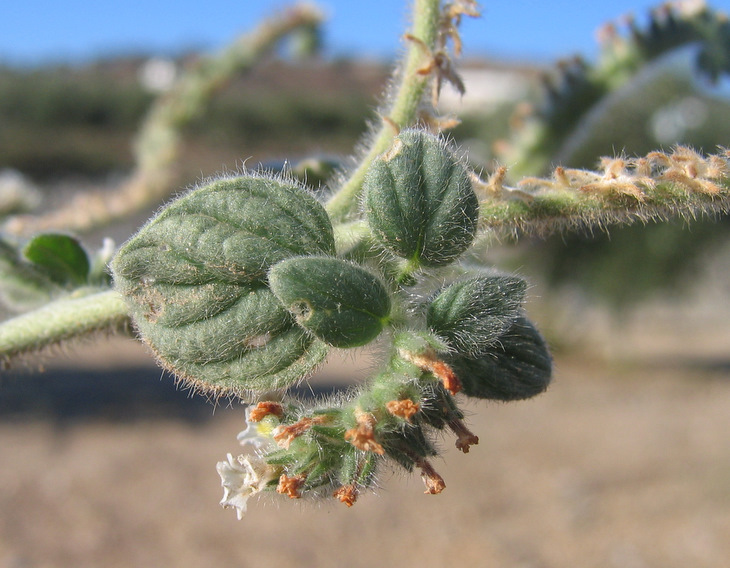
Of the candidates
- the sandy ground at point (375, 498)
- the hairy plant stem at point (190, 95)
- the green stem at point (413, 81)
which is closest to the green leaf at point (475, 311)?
the green stem at point (413, 81)

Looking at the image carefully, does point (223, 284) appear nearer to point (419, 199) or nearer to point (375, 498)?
point (419, 199)

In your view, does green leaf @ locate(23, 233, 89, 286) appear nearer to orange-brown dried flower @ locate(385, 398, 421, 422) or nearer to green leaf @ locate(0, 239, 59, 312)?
green leaf @ locate(0, 239, 59, 312)

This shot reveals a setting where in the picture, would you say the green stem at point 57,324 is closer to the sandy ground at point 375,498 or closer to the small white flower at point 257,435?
the small white flower at point 257,435

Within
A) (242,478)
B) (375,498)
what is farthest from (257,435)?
(375,498)

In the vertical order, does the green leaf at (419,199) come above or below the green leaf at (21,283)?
above

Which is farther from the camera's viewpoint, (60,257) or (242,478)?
(60,257)

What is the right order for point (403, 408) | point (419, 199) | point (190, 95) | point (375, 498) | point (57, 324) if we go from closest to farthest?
1. point (403, 408)
2. point (419, 199)
3. point (57, 324)
4. point (190, 95)
5. point (375, 498)

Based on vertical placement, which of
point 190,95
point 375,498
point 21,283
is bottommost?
point 375,498
